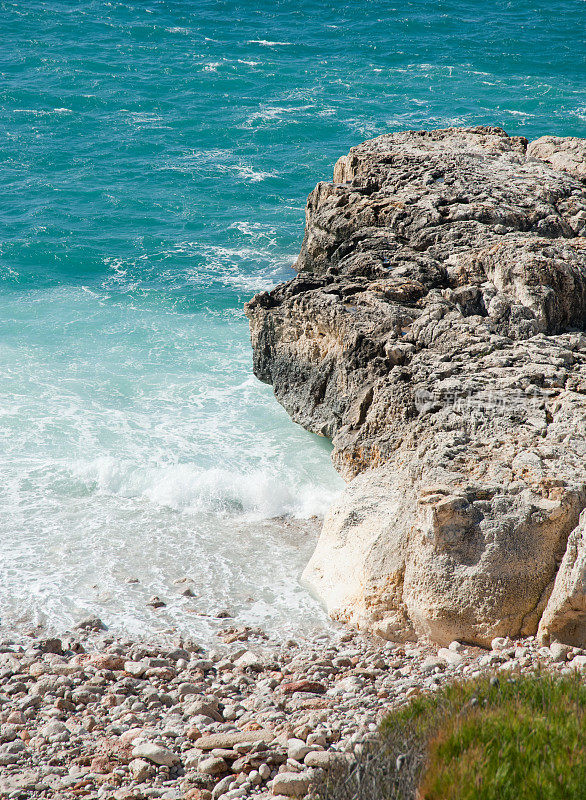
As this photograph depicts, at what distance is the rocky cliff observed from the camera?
7.85 m

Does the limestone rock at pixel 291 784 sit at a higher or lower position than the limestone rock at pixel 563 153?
lower

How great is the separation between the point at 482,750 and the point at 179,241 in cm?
2275

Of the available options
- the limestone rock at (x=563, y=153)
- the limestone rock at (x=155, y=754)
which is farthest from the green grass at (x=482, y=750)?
the limestone rock at (x=563, y=153)

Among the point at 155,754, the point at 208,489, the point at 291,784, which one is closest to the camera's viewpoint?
the point at 291,784

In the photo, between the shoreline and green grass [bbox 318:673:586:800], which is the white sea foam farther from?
green grass [bbox 318:673:586:800]

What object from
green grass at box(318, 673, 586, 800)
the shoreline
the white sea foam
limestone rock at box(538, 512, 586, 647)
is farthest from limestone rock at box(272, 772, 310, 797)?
the white sea foam

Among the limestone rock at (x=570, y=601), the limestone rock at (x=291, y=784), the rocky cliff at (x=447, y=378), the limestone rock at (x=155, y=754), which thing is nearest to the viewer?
the limestone rock at (x=291, y=784)

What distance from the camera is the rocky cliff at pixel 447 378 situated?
7852 millimetres

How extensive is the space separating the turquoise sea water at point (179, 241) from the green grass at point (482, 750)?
3.78 meters

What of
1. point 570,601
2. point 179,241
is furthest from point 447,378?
point 179,241

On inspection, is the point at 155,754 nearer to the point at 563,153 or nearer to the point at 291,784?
the point at 291,784

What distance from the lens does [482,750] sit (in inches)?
191

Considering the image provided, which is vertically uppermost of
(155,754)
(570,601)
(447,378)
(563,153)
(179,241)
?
(563,153)

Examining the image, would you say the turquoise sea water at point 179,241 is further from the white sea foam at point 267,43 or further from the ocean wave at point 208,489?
the white sea foam at point 267,43
